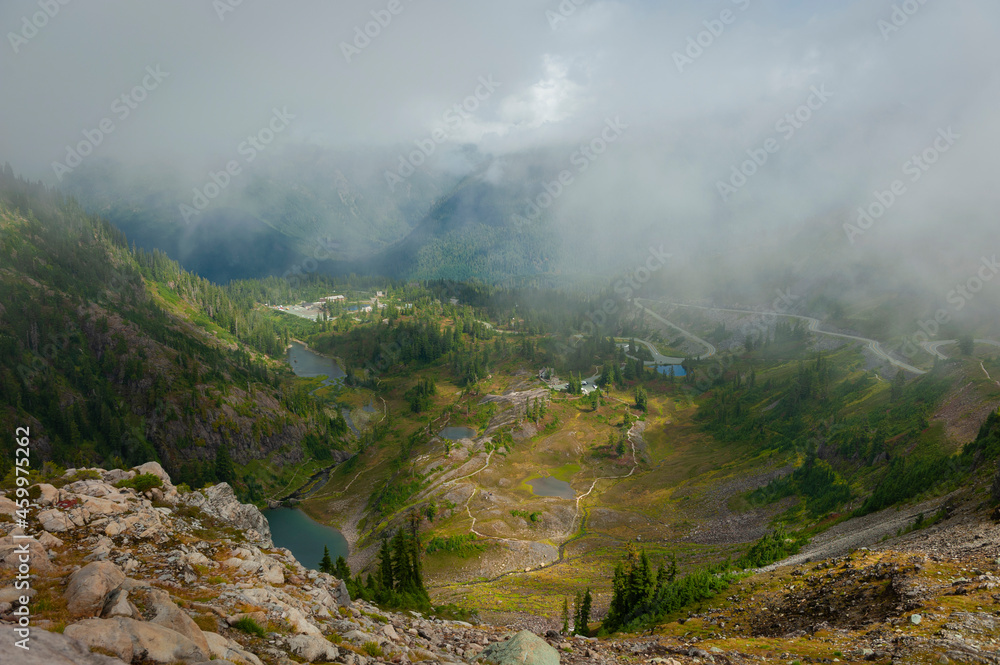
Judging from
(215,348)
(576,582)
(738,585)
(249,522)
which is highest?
(215,348)

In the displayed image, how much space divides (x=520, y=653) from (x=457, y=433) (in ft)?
408

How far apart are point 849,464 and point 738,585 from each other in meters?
60.6

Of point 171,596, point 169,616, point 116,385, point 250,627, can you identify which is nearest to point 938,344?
point 250,627

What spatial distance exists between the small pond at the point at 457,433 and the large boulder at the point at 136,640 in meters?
128

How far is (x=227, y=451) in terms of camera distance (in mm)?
131500

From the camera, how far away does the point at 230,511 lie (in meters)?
34.4

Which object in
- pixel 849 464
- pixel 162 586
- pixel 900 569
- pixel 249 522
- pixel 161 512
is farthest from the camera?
pixel 849 464

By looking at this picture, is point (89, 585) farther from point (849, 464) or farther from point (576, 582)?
point (849, 464)

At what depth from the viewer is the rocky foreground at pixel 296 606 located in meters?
13.6

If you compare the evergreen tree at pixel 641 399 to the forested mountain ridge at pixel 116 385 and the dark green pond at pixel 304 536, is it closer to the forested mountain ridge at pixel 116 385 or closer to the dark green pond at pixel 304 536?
the dark green pond at pixel 304 536

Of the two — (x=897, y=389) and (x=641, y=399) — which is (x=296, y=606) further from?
(x=641, y=399)

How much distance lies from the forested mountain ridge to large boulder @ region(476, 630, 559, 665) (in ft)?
397

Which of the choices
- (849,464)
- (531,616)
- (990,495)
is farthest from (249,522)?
(849,464)

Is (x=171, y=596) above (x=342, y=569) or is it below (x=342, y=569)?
above
